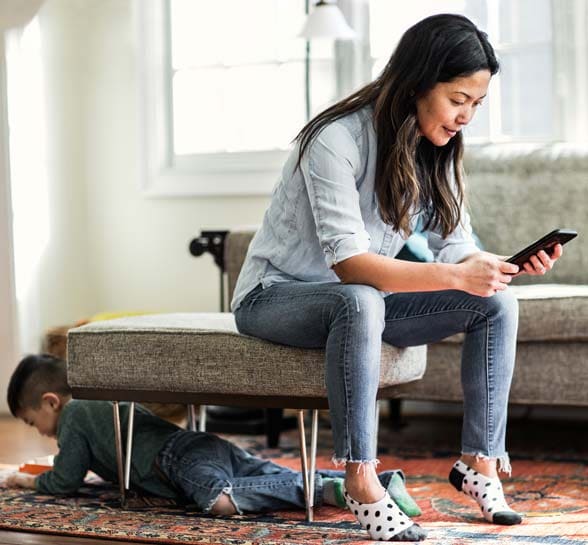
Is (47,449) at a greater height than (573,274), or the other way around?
(573,274)

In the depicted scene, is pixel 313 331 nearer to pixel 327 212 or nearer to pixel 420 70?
pixel 327 212

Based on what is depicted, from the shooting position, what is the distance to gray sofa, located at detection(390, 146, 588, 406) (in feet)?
8.91

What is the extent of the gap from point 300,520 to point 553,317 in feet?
2.95

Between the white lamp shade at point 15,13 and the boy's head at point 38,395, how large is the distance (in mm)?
1753

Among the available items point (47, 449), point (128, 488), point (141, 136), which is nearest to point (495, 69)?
point (128, 488)

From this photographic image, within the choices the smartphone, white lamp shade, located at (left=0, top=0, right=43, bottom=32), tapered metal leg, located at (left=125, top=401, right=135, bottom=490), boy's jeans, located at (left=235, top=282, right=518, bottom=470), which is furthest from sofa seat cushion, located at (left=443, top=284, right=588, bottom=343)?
white lamp shade, located at (left=0, top=0, right=43, bottom=32)

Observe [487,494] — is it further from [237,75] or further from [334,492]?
[237,75]

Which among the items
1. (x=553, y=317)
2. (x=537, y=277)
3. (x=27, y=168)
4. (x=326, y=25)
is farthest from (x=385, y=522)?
(x=27, y=168)

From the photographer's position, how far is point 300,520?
2.20 metres

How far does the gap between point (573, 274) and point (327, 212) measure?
54.7 inches

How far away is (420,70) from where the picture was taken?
2.01m

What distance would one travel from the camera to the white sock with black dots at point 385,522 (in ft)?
6.44

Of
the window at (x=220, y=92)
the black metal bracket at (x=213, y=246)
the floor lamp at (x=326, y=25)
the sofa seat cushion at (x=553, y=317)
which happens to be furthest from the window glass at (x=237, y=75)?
the sofa seat cushion at (x=553, y=317)

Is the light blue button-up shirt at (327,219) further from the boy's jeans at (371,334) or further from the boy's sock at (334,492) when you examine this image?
the boy's sock at (334,492)
